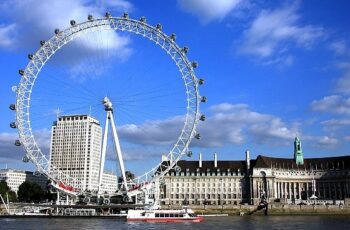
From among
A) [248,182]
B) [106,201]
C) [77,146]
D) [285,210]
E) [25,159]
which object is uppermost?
[77,146]

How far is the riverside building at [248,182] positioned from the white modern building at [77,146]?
115ft

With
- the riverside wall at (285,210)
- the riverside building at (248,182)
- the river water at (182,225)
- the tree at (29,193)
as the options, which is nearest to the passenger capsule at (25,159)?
the river water at (182,225)

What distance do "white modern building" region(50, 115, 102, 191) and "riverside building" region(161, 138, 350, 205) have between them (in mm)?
34922

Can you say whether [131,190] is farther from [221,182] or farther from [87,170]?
[87,170]

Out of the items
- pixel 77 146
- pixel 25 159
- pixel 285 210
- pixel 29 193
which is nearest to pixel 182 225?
pixel 25 159

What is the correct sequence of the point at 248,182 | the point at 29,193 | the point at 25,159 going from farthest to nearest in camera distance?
1. the point at 248,182
2. the point at 29,193
3. the point at 25,159

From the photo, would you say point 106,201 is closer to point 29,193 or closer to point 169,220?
point 169,220

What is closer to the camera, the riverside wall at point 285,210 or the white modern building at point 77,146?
the riverside wall at point 285,210

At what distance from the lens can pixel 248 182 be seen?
141 m

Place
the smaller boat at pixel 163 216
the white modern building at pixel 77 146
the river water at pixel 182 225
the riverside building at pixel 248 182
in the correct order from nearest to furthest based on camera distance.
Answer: the river water at pixel 182 225, the smaller boat at pixel 163 216, the riverside building at pixel 248 182, the white modern building at pixel 77 146

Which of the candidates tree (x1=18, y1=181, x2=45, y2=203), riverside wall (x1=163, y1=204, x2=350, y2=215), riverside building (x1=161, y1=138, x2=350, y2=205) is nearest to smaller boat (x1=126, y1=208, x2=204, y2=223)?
riverside wall (x1=163, y1=204, x2=350, y2=215)

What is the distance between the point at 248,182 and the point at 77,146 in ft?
225

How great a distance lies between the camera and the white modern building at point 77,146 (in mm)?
167750

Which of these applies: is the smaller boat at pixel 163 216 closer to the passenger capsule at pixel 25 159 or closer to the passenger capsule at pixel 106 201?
the passenger capsule at pixel 106 201
